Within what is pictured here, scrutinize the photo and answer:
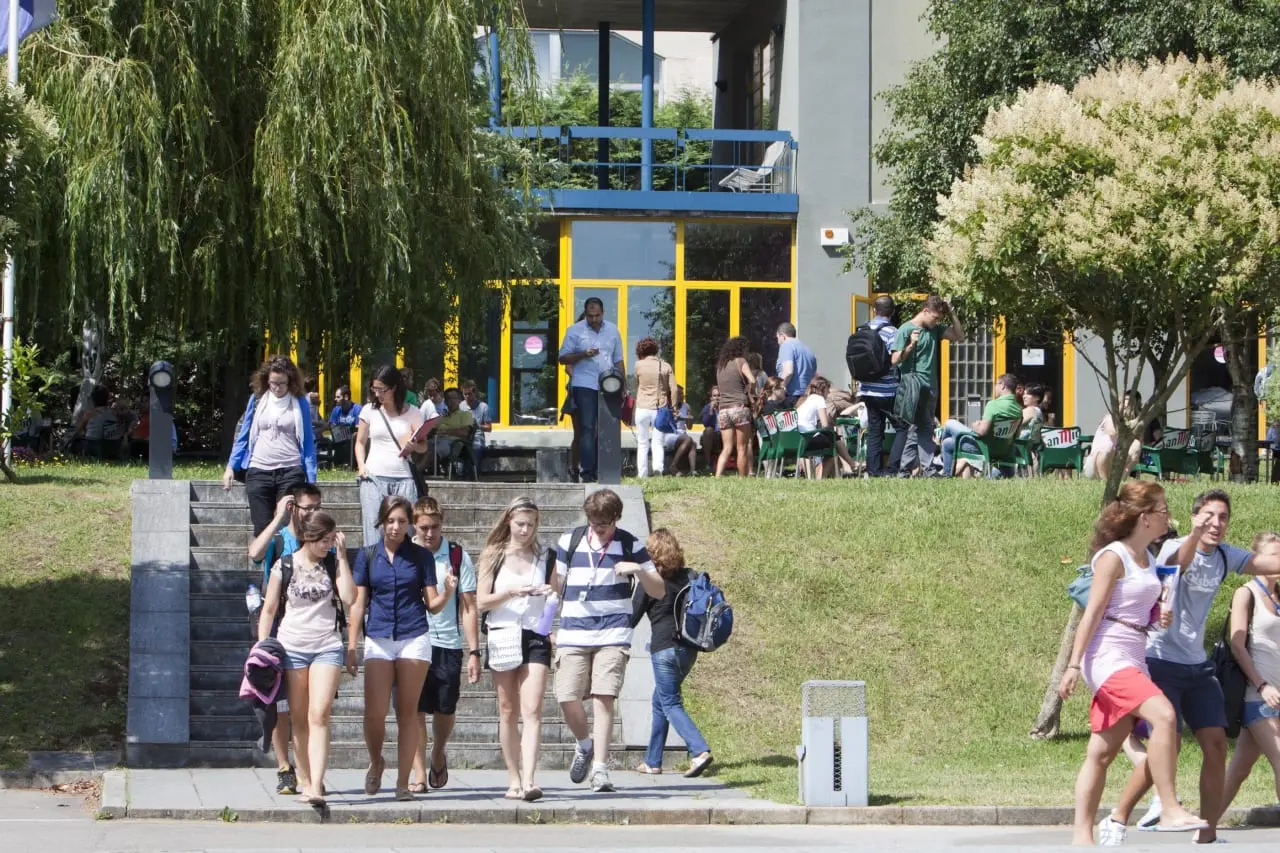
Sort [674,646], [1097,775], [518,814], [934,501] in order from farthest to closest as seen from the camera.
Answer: [934,501], [674,646], [518,814], [1097,775]

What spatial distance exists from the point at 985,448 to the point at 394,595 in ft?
36.6

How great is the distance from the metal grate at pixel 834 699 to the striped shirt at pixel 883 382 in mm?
7655

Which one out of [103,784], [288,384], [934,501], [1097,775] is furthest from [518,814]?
[934,501]

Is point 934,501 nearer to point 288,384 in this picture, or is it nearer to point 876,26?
point 288,384

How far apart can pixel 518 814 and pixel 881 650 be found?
4.54 meters

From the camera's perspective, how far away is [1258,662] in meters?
8.95

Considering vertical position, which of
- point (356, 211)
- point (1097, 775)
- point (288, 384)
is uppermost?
point (356, 211)

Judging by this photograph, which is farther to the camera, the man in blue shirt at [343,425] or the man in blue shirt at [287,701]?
the man in blue shirt at [343,425]

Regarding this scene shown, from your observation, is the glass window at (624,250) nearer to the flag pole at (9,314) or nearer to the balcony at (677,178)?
the balcony at (677,178)

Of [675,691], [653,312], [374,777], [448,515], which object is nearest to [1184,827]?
[675,691]

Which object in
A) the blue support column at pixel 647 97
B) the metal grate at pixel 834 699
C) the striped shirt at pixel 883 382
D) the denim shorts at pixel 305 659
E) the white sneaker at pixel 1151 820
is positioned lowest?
the white sneaker at pixel 1151 820

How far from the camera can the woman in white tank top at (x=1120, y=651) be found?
7887 mm

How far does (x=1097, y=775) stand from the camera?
795cm

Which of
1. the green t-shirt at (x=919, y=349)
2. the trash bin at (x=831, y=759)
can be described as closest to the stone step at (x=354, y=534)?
the green t-shirt at (x=919, y=349)
